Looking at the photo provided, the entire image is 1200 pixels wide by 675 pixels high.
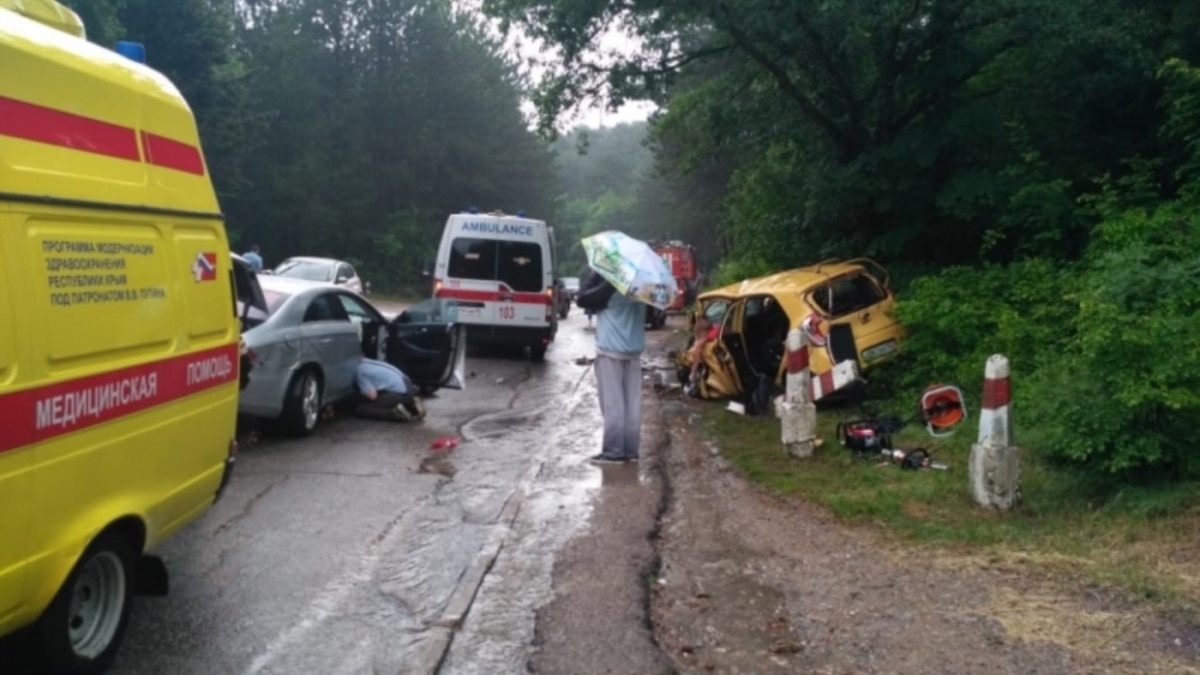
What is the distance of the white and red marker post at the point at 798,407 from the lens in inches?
365

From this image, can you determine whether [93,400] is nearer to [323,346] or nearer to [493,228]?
[323,346]

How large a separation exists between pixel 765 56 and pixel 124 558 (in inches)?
480

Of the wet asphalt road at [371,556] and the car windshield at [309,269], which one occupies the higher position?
the car windshield at [309,269]

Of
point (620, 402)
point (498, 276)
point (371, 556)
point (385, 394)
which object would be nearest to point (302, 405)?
point (385, 394)

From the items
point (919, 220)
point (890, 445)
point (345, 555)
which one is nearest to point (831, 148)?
point (919, 220)

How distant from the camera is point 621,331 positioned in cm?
927

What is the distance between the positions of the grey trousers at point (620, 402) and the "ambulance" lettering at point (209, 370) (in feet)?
13.3

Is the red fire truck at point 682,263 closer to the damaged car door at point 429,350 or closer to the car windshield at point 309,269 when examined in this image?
the car windshield at point 309,269

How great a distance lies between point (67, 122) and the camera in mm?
4395

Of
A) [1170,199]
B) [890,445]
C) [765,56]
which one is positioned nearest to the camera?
[890,445]

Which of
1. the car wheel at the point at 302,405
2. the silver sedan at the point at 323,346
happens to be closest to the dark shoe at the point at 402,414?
the silver sedan at the point at 323,346

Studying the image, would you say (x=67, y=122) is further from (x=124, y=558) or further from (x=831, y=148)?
(x=831, y=148)

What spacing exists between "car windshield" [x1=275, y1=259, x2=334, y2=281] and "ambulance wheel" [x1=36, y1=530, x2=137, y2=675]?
19.3 m

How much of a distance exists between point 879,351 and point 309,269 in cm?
1551
